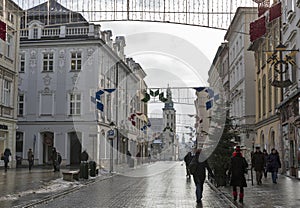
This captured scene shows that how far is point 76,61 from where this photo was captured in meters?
50.1

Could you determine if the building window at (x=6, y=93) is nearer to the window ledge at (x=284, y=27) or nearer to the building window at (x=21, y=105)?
the building window at (x=21, y=105)

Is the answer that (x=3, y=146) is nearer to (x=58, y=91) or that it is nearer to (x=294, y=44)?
(x=58, y=91)

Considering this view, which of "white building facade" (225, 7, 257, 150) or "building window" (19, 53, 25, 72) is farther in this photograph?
"building window" (19, 53, 25, 72)

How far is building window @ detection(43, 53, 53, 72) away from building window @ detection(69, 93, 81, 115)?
3708 mm

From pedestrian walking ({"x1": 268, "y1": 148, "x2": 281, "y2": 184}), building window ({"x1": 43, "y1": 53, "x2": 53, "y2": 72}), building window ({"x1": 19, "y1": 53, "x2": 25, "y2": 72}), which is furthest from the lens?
building window ({"x1": 19, "y1": 53, "x2": 25, "y2": 72})

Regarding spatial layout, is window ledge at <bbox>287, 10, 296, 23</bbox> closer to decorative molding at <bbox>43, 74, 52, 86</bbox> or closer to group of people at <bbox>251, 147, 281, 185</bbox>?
group of people at <bbox>251, 147, 281, 185</bbox>

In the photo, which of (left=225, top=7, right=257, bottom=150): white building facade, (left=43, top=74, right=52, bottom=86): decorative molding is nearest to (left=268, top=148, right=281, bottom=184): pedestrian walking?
(left=225, top=7, right=257, bottom=150): white building facade

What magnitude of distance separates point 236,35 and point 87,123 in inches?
724

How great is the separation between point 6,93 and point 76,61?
462 inches

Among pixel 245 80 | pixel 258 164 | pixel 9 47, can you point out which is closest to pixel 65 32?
pixel 9 47

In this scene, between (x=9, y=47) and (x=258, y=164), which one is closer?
(x=258, y=164)

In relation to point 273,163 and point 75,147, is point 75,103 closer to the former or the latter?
point 75,147

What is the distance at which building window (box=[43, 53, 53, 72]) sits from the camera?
167 ft

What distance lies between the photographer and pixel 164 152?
11531 centimetres
